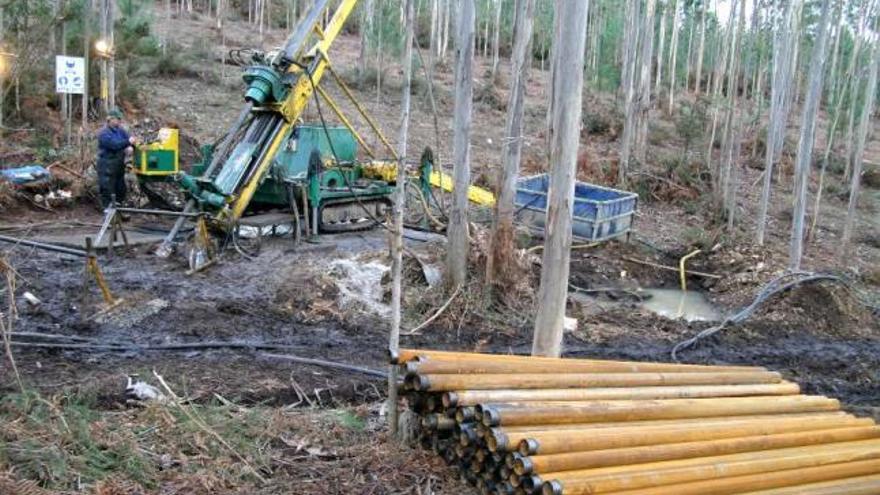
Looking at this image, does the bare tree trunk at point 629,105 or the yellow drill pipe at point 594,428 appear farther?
the bare tree trunk at point 629,105

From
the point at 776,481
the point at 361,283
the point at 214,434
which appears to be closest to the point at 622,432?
the point at 776,481

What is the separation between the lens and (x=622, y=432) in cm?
469

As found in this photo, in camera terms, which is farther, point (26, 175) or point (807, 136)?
point (26, 175)

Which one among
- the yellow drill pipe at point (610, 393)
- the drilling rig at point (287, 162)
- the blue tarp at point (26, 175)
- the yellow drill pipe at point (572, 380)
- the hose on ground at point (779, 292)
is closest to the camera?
the yellow drill pipe at point (610, 393)

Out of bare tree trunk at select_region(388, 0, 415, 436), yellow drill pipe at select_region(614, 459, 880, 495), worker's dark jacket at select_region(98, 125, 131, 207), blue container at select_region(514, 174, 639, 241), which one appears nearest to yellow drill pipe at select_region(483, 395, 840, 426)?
yellow drill pipe at select_region(614, 459, 880, 495)

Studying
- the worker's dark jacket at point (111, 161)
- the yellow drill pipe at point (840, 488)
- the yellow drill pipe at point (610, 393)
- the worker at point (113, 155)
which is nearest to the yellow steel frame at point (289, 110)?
the worker at point (113, 155)

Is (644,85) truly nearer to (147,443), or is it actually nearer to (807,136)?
(807,136)

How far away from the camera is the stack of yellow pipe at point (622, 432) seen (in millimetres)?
4398

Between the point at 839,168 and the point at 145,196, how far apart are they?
2303 centimetres

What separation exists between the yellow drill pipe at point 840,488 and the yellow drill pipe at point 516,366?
4.41ft

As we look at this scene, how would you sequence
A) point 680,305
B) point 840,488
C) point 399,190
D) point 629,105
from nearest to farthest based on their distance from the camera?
point 840,488, point 399,190, point 680,305, point 629,105

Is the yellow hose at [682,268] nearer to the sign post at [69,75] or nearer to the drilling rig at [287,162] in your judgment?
the drilling rig at [287,162]

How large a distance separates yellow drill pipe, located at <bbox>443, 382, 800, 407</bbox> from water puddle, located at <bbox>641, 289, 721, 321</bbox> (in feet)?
18.8

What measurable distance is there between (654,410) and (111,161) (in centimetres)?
1018
